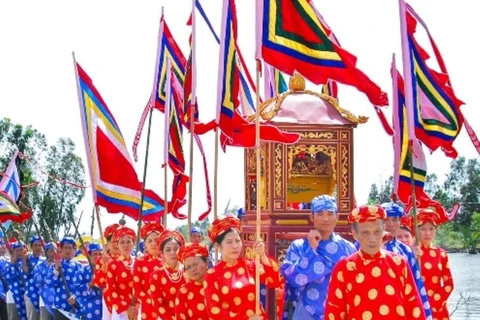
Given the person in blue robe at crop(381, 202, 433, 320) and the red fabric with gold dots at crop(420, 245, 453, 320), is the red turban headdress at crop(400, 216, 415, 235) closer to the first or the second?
the red fabric with gold dots at crop(420, 245, 453, 320)

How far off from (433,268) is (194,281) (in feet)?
7.41

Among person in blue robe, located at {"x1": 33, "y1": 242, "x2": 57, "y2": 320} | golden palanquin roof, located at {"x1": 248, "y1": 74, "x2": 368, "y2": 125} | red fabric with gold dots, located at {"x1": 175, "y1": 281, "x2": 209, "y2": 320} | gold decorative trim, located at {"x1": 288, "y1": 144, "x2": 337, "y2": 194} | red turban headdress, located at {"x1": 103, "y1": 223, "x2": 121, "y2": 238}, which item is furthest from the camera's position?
person in blue robe, located at {"x1": 33, "y1": 242, "x2": 57, "y2": 320}

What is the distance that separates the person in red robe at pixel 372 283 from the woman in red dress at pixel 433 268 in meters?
2.46

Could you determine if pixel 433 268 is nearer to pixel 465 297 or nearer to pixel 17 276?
pixel 17 276

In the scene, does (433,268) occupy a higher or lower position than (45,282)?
higher

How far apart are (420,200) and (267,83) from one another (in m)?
3.97

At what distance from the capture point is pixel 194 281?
852cm

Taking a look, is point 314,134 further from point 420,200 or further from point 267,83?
point 267,83

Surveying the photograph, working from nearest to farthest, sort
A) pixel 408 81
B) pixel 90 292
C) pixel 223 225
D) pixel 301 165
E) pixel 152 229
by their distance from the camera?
1. pixel 223 225
2. pixel 408 81
3. pixel 301 165
4. pixel 152 229
5. pixel 90 292

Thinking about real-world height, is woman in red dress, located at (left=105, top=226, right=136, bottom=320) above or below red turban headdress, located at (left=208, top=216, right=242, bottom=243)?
below

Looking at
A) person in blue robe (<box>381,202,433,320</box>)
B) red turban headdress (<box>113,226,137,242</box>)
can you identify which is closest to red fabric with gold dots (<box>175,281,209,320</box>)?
person in blue robe (<box>381,202,433,320</box>)

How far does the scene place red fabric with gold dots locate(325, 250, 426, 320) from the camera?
21.7 ft

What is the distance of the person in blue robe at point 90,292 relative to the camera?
1339 cm

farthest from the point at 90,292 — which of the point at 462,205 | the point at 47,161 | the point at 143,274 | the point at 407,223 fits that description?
the point at 462,205
